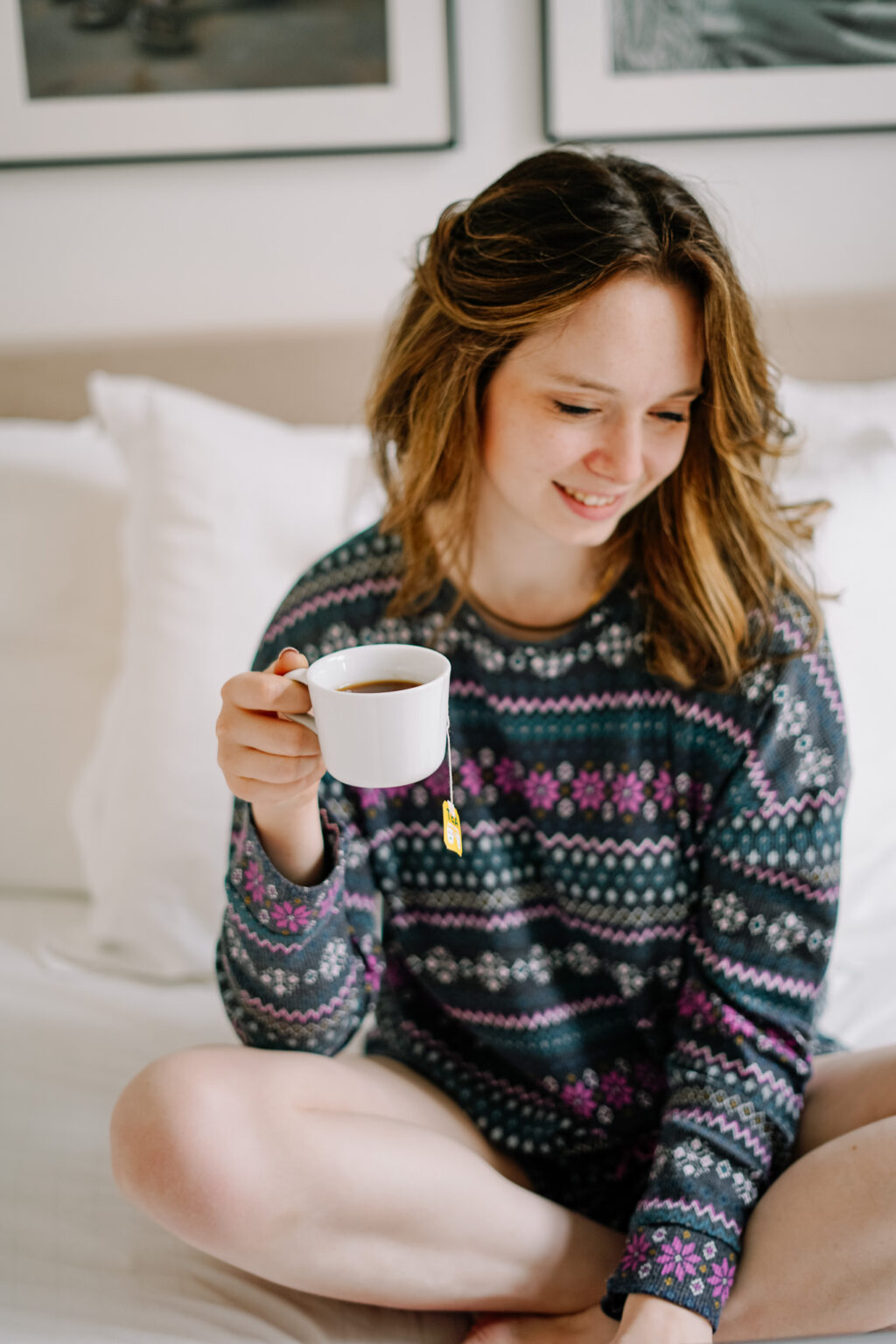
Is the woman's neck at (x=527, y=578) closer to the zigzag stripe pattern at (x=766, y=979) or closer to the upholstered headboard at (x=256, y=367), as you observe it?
the zigzag stripe pattern at (x=766, y=979)

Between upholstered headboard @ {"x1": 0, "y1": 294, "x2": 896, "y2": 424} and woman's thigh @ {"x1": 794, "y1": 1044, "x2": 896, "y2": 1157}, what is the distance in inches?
40.3

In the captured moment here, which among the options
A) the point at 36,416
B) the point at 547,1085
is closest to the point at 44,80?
the point at 36,416

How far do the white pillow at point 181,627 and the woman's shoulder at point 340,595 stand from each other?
0.32m

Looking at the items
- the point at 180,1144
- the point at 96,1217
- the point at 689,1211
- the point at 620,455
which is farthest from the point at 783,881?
the point at 96,1217

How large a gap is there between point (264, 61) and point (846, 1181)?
1.57 metres

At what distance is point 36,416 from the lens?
1.67 m

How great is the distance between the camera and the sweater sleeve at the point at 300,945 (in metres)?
0.90

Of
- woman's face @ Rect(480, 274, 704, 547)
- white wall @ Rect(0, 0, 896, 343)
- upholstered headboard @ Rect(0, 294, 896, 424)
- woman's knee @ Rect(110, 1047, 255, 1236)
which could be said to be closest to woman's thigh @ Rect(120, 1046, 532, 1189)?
woman's knee @ Rect(110, 1047, 255, 1236)

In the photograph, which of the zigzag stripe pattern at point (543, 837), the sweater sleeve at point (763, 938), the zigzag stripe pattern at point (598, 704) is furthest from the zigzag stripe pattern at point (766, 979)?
the zigzag stripe pattern at point (598, 704)

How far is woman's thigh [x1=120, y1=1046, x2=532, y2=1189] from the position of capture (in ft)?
2.77

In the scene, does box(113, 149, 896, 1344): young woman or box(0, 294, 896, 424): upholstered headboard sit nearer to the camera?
box(113, 149, 896, 1344): young woman

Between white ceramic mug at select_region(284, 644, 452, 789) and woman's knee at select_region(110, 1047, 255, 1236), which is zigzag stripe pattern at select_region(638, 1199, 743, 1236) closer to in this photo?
woman's knee at select_region(110, 1047, 255, 1236)

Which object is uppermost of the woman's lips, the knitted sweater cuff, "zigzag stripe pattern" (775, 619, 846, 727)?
the woman's lips

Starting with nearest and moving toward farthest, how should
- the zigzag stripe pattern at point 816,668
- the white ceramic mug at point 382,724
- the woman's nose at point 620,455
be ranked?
the white ceramic mug at point 382,724
the woman's nose at point 620,455
the zigzag stripe pattern at point 816,668
